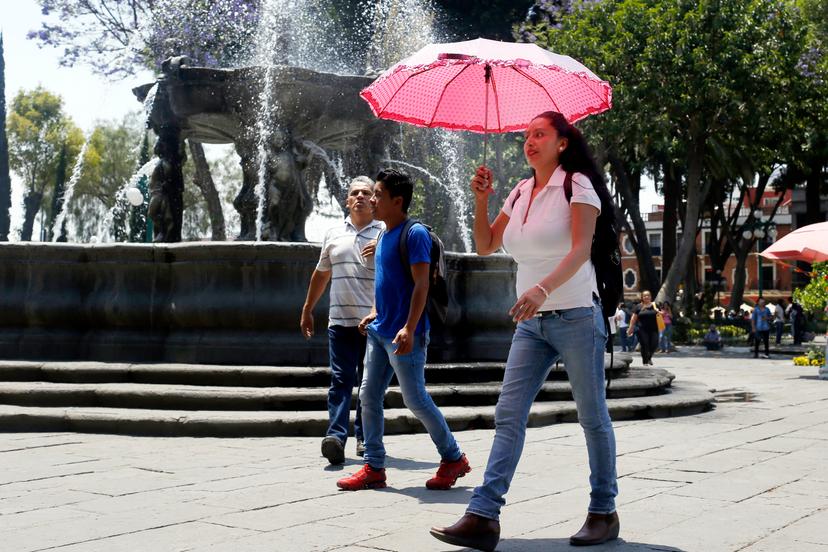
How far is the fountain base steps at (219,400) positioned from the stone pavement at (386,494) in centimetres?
19

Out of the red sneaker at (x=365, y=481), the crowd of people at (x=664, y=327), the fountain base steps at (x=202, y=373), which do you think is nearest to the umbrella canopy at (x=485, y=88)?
the red sneaker at (x=365, y=481)

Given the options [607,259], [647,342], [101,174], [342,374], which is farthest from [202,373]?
[101,174]

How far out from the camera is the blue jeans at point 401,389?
5340 mm

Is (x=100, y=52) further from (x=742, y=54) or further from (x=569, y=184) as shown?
(x=569, y=184)

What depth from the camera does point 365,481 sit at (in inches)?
213

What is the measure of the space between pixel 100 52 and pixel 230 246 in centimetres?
2114

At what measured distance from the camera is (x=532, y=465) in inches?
249

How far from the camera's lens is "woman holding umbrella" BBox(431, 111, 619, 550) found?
13.7 feet

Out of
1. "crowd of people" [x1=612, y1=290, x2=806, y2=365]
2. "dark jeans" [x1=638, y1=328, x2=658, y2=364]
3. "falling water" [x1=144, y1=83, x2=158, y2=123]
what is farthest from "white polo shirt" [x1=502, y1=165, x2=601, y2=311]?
"dark jeans" [x1=638, y1=328, x2=658, y2=364]

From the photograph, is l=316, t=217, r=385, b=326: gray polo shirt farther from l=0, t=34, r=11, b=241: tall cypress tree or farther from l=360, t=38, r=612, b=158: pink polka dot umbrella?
l=0, t=34, r=11, b=241: tall cypress tree

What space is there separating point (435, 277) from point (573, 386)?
51.9 inches

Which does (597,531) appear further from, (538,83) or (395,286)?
(538,83)

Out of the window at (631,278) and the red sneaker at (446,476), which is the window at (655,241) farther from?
the red sneaker at (446,476)

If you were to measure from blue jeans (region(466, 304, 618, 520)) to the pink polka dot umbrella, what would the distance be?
4.65ft
